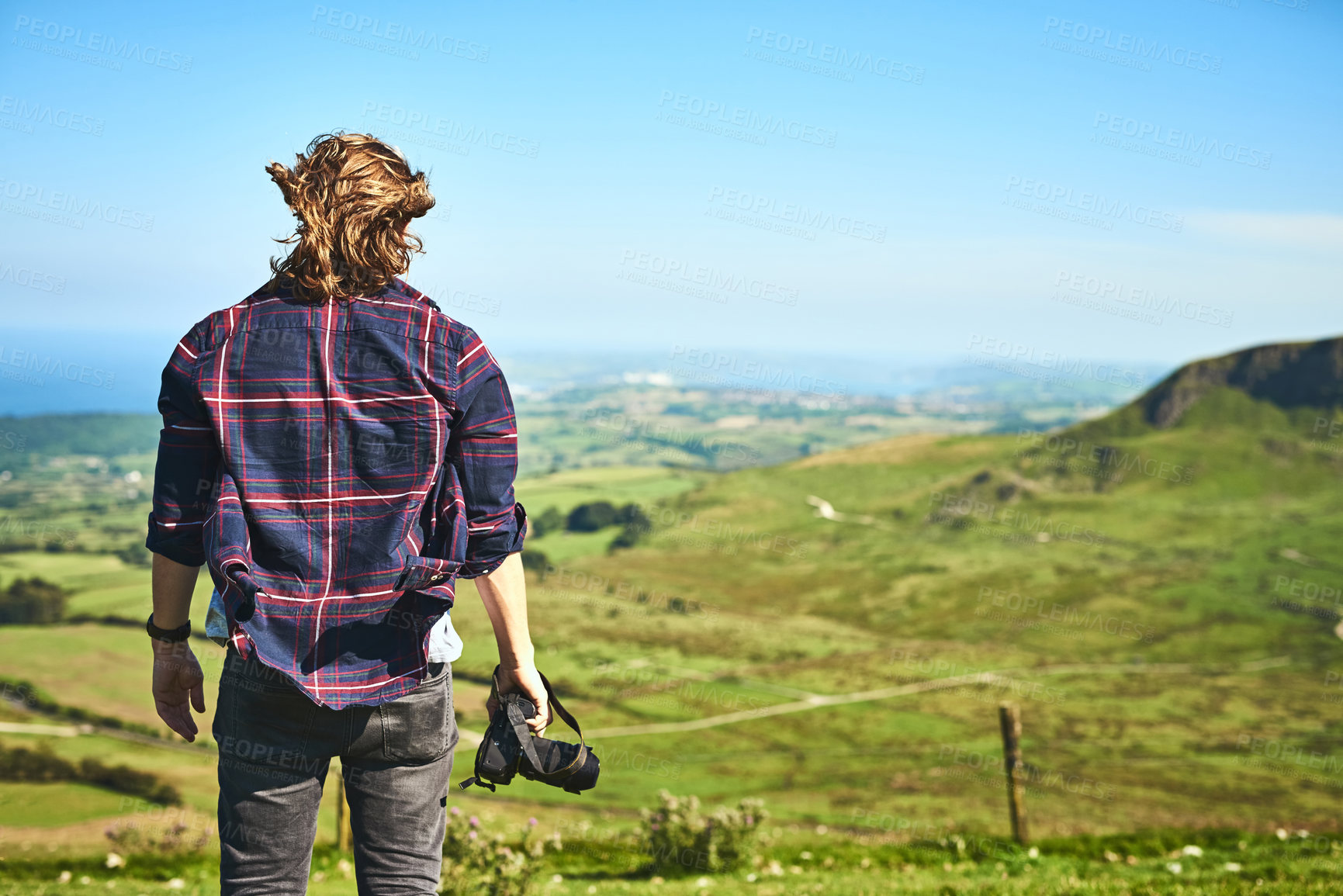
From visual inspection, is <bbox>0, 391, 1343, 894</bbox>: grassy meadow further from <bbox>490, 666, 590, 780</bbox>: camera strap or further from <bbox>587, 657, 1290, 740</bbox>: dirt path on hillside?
<bbox>490, 666, 590, 780</bbox>: camera strap

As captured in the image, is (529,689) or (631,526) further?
(631,526)

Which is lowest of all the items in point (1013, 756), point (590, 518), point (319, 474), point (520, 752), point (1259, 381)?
point (590, 518)

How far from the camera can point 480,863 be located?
6910 mm

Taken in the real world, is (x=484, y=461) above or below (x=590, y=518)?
above

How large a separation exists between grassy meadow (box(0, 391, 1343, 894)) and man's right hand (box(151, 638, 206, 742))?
5516 millimetres

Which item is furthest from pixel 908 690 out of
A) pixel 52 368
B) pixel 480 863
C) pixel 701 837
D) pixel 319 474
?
A: pixel 319 474

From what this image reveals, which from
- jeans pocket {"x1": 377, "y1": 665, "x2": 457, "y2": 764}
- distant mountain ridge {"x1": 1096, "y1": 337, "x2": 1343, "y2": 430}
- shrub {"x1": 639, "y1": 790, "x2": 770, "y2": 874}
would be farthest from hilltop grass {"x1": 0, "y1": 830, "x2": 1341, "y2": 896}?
distant mountain ridge {"x1": 1096, "y1": 337, "x2": 1343, "y2": 430}

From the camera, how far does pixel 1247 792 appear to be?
32.9 meters

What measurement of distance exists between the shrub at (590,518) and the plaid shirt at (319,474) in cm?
9000

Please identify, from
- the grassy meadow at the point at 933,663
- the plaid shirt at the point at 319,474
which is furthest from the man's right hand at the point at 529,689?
the grassy meadow at the point at 933,663

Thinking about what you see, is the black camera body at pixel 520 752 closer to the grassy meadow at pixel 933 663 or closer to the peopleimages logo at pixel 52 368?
the grassy meadow at pixel 933 663

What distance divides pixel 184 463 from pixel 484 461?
0.80 metres

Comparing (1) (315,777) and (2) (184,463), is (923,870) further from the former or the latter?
(2) (184,463)

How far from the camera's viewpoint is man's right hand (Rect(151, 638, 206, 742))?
106 inches
